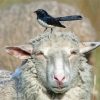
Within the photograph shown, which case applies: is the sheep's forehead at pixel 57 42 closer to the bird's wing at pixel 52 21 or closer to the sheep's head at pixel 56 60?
the sheep's head at pixel 56 60

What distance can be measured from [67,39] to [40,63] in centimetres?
42

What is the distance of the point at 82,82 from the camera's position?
26.6 feet

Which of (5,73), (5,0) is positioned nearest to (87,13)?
(5,0)

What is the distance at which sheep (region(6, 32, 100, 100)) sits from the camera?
7.77 m

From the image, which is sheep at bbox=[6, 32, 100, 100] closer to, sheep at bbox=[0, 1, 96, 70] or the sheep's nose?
the sheep's nose

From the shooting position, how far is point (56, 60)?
7699mm

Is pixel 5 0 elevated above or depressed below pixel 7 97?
above

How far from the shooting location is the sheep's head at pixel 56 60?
7.57 meters

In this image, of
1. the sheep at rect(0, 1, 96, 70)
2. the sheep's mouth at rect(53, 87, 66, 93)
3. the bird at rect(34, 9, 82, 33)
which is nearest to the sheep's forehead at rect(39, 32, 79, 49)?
the bird at rect(34, 9, 82, 33)

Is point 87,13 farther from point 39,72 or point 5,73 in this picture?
point 39,72

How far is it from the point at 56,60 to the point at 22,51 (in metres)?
0.60

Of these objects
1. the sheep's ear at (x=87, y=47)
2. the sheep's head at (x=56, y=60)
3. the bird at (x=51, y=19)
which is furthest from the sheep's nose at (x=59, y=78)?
the bird at (x=51, y=19)

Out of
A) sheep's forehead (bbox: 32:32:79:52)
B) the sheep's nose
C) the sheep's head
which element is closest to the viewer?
the sheep's nose

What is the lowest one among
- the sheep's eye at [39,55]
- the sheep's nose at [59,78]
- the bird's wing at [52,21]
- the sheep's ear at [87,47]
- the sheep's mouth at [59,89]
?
the sheep's mouth at [59,89]
